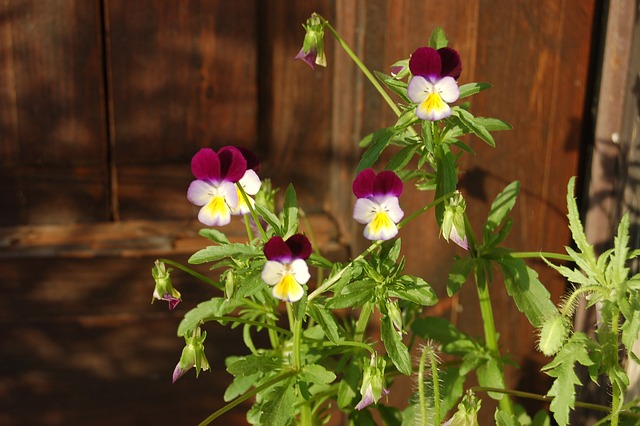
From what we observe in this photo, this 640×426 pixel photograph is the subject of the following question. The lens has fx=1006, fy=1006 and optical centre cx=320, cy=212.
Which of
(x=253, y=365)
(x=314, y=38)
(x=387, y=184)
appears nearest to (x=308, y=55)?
(x=314, y=38)

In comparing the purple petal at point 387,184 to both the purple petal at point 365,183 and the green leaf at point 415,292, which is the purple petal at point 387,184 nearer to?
the purple petal at point 365,183

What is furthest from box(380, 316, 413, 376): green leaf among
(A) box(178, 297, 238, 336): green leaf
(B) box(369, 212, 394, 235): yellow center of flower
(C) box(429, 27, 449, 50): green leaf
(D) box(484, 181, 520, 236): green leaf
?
(C) box(429, 27, 449, 50): green leaf

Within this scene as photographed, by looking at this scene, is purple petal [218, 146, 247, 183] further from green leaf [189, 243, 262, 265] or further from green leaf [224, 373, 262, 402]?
green leaf [224, 373, 262, 402]

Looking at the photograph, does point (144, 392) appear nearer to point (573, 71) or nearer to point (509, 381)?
point (509, 381)

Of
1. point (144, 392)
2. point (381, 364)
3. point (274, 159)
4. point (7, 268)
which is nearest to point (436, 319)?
point (381, 364)

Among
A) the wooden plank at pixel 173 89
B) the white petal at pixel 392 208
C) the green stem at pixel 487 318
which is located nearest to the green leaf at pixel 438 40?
the white petal at pixel 392 208

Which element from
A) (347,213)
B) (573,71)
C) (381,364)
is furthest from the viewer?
(347,213)

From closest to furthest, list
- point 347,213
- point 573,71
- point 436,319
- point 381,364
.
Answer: point 381,364, point 436,319, point 573,71, point 347,213

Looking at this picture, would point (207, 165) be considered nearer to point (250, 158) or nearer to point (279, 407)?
point (250, 158)
